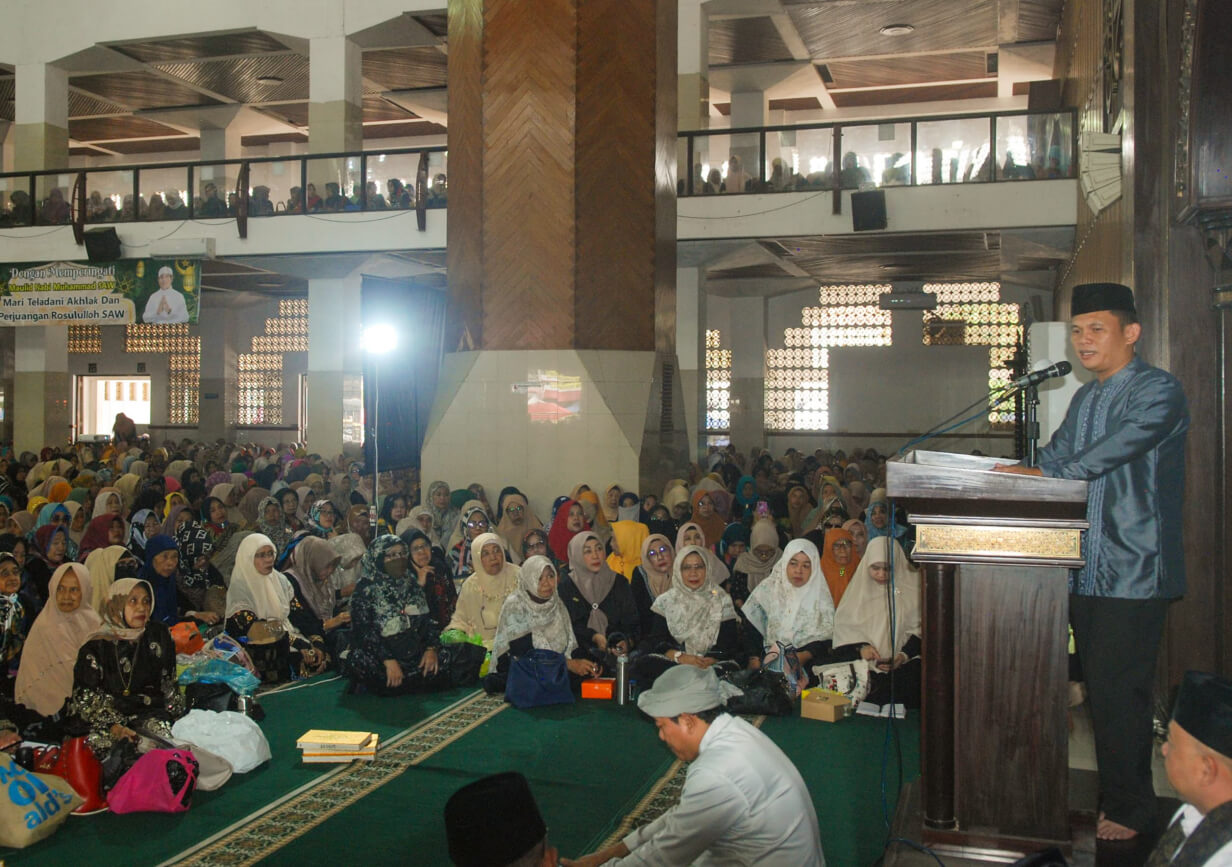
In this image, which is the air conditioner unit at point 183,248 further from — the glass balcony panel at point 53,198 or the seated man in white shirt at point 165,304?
the glass balcony panel at point 53,198

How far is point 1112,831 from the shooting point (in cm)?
255

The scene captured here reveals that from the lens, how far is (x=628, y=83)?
924cm

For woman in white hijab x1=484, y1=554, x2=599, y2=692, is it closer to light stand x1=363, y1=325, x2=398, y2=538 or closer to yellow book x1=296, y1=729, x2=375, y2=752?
yellow book x1=296, y1=729, x2=375, y2=752

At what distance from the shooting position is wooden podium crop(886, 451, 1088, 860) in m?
2.40

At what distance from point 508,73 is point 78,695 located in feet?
21.7

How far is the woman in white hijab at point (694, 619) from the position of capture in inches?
222

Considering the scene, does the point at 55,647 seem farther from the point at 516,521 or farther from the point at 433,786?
the point at 516,521

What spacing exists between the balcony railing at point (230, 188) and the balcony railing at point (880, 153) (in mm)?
2900

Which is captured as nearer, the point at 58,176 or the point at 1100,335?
the point at 1100,335

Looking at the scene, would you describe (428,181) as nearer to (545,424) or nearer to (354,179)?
(354,179)

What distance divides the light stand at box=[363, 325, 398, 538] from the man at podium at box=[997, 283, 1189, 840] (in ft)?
22.2

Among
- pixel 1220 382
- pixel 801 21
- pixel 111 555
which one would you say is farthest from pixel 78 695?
pixel 801 21

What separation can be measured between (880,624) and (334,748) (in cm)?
263

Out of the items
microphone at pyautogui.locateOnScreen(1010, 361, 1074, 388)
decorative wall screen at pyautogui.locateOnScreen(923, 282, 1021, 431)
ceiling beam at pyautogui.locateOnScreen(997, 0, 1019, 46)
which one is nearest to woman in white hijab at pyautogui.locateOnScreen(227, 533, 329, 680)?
microphone at pyautogui.locateOnScreen(1010, 361, 1074, 388)
